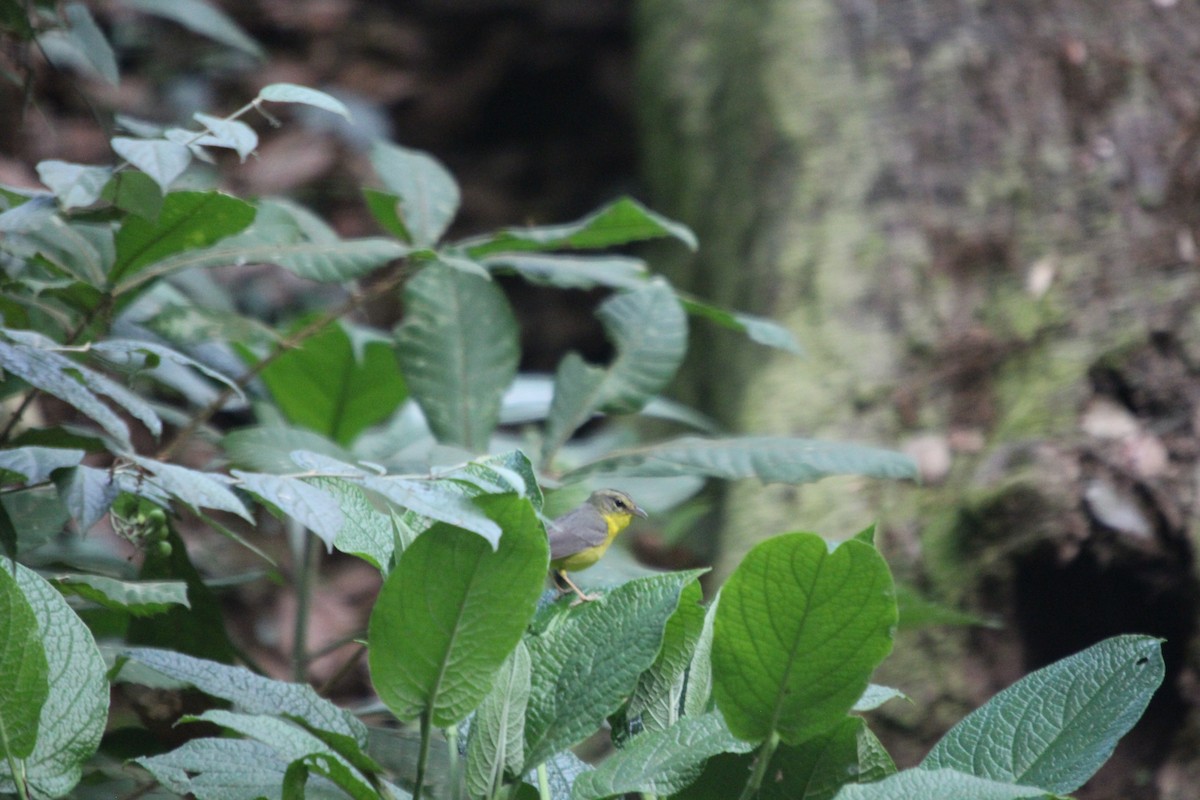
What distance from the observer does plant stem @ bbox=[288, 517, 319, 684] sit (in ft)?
4.78

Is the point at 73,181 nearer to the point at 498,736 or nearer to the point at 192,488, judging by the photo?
the point at 192,488

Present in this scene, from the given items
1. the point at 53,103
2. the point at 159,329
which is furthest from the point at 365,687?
the point at 53,103

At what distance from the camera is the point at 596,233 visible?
1449 millimetres

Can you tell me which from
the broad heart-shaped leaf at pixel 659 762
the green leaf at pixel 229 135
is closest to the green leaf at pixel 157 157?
the green leaf at pixel 229 135

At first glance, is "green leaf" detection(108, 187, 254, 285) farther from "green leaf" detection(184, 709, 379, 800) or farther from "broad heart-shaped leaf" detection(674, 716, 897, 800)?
"broad heart-shaped leaf" detection(674, 716, 897, 800)

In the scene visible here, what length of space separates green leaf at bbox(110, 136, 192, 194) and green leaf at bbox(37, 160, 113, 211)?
38mm

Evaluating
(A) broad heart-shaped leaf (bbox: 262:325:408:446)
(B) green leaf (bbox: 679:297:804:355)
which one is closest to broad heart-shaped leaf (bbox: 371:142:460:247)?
(A) broad heart-shaped leaf (bbox: 262:325:408:446)

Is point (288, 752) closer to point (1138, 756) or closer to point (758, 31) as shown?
point (1138, 756)

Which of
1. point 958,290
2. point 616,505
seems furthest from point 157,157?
point 958,290

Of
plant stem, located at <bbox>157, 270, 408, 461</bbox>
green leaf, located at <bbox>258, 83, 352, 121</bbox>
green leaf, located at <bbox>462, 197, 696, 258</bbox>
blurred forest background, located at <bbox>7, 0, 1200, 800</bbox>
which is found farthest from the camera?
blurred forest background, located at <bbox>7, 0, 1200, 800</bbox>

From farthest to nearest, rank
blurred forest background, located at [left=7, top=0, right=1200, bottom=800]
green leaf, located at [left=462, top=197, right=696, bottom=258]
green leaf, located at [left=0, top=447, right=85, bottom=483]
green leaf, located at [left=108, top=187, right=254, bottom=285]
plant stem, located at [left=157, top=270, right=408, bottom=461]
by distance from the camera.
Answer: blurred forest background, located at [left=7, top=0, right=1200, bottom=800] < green leaf, located at [left=462, top=197, right=696, bottom=258] < plant stem, located at [left=157, top=270, right=408, bottom=461] < green leaf, located at [left=108, top=187, right=254, bottom=285] < green leaf, located at [left=0, top=447, right=85, bottom=483]

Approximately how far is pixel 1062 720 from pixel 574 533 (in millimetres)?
712

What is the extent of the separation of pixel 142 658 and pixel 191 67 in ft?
12.9

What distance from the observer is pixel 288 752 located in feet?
2.67
